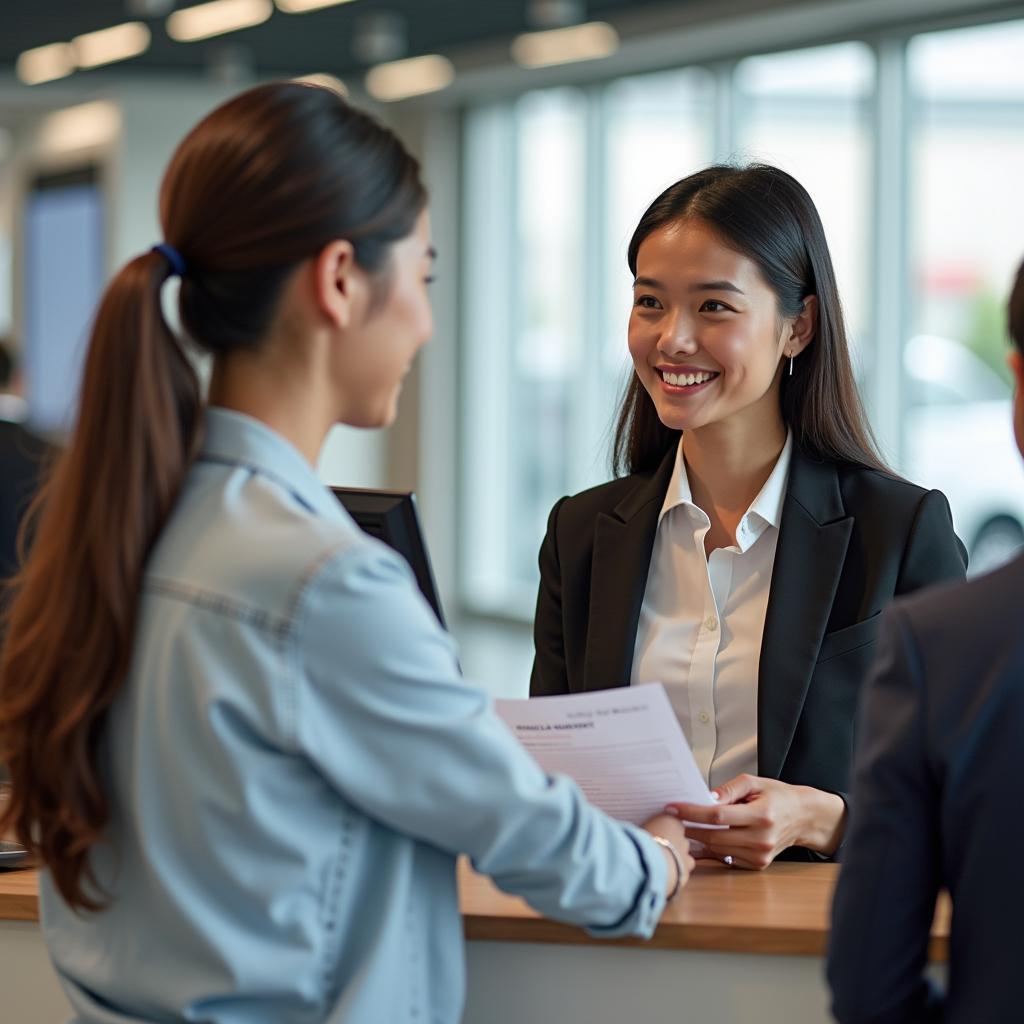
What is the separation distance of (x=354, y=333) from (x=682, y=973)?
806 millimetres

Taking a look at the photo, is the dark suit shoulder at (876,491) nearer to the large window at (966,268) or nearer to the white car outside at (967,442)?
the large window at (966,268)

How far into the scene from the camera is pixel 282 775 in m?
1.41

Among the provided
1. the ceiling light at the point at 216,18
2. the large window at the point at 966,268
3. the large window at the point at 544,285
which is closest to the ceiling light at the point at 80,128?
the ceiling light at the point at 216,18

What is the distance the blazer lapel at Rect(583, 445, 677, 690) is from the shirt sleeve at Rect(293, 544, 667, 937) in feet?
3.06

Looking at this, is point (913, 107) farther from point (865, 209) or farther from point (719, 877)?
point (719, 877)

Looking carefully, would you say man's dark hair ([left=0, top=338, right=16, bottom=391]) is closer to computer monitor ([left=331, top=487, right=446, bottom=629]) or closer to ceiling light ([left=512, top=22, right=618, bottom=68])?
ceiling light ([left=512, top=22, right=618, bottom=68])

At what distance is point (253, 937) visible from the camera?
4.70ft

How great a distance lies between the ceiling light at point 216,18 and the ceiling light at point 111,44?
0.21 m

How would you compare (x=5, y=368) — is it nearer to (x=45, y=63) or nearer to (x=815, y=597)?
(x=45, y=63)

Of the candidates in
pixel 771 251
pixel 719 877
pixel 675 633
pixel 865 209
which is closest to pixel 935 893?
pixel 719 877

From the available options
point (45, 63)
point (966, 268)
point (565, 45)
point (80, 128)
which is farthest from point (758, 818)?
point (80, 128)

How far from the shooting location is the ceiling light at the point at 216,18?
7.47 m

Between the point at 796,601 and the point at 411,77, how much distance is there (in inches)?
282

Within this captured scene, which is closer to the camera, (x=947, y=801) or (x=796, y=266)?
(x=947, y=801)
